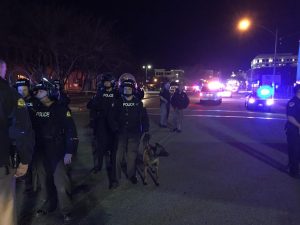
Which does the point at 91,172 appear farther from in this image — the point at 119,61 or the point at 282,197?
the point at 119,61

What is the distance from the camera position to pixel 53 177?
4.84m

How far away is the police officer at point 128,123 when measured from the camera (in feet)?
20.9

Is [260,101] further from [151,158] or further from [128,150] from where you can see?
[128,150]

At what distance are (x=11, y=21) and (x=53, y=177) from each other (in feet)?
A: 90.1

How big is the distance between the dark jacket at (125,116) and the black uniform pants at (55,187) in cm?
164

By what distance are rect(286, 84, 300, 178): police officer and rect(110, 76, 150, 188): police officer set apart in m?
2.78

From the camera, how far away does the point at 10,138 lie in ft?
10.6

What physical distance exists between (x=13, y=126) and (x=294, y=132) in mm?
5489

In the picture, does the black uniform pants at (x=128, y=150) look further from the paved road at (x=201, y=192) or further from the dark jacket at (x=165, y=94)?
the dark jacket at (x=165, y=94)

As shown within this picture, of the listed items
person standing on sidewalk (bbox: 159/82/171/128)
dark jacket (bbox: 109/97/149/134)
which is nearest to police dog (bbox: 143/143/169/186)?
dark jacket (bbox: 109/97/149/134)

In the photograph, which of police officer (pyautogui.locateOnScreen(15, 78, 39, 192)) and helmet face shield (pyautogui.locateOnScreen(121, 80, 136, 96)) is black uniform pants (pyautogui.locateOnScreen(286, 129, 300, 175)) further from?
police officer (pyautogui.locateOnScreen(15, 78, 39, 192))

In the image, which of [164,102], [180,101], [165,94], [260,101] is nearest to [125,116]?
[180,101]


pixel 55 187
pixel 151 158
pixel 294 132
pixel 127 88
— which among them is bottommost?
pixel 55 187

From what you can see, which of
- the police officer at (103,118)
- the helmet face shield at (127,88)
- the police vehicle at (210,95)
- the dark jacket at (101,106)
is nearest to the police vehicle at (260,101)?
the police vehicle at (210,95)
